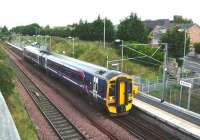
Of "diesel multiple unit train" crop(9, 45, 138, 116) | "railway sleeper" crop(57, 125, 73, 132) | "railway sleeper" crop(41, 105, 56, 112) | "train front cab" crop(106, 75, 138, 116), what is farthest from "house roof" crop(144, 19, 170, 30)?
"railway sleeper" crop(57, 125, 73, 132)

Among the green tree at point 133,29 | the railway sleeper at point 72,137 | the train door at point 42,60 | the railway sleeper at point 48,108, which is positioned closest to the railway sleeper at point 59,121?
the railway sleeper at point 72,137

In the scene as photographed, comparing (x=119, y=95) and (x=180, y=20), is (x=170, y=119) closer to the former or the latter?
(x=119, y=95)

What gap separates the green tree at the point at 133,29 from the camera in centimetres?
4734

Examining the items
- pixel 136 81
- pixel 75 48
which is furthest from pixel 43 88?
pixel 75 48

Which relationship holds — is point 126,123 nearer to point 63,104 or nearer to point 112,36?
point 63,104

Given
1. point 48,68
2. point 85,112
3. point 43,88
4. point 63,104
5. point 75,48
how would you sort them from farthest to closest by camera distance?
point 75,48, point 48,68, point 43,88, point 63,104, point 85,112

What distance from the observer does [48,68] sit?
3528cm

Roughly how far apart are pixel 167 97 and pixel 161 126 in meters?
6.01

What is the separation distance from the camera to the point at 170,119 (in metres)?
18.8

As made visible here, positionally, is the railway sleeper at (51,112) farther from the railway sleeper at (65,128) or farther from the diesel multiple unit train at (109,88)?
the railway sleeper at (65,128)

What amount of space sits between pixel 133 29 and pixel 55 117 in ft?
102

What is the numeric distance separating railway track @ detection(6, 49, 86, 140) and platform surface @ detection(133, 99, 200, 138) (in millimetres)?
5875

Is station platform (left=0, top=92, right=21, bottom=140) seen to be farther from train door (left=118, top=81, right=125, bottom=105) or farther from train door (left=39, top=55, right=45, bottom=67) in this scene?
train door (left=39, top=55, right=45, bottom=67)

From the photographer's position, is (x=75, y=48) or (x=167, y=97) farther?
(x=75, y=48)
